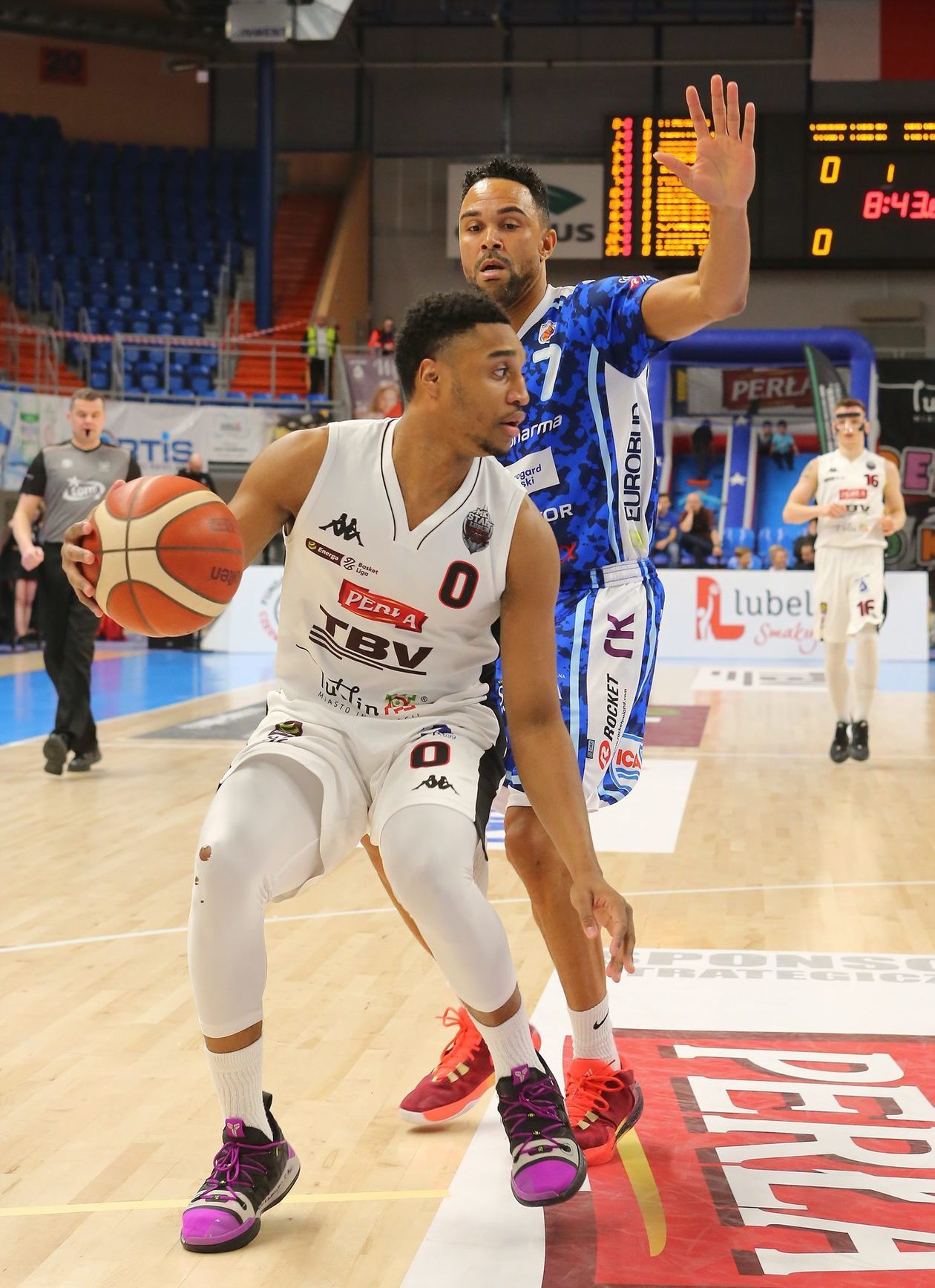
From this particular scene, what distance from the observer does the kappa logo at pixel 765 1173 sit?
240cm

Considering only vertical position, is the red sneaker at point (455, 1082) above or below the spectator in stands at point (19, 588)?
above

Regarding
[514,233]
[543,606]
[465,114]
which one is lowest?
[543,606]

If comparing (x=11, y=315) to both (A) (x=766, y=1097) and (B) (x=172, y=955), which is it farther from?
(A) (x=766, y=1097)

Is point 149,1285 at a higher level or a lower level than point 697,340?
lower

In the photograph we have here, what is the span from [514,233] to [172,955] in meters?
2.46

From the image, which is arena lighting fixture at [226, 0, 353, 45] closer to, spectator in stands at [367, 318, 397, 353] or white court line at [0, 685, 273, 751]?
spectator in stands at [367, 318, 397, 353]

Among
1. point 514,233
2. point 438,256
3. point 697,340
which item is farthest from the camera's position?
point 438,256

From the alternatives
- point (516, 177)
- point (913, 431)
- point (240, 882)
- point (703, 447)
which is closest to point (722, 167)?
point (516, 177)

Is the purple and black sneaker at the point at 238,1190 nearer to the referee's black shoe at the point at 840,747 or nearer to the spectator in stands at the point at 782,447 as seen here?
the referee's black shoe at the point at 840,747

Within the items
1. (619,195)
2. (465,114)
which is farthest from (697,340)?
(465,114)

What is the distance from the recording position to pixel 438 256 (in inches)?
1002

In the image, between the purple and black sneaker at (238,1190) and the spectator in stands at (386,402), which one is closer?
the purple and black sneaker at (238,1190)

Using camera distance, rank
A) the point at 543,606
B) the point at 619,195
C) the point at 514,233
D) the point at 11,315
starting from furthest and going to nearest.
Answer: the point at 11,315 < the point at 619,195 < the point at 514,233 < the point at 543,606

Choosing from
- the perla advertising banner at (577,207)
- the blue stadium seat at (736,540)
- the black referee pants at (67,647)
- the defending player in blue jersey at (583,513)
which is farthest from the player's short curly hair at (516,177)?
the perla advertising banner at (577,207)
